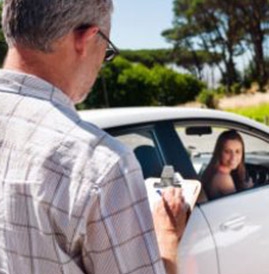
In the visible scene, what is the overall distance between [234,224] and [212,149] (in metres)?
0.68

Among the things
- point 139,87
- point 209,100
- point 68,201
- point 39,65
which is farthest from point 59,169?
point 139,87

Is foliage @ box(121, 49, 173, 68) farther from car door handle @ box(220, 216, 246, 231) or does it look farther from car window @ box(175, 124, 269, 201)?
car door handle @ box(220, 216, 246, 231)

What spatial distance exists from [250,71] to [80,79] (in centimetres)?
5336

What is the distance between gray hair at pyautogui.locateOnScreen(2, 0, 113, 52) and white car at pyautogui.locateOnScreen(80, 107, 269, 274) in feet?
3.96

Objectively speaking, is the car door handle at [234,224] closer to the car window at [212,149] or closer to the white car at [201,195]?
the white car at [201,195]

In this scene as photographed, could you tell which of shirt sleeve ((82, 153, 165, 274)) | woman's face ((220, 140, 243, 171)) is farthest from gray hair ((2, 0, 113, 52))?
woman's face ((220, 140, 243, 171))

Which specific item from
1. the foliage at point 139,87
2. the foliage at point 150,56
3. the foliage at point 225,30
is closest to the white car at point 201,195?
the foliage at point 139,87

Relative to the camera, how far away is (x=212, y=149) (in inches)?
133

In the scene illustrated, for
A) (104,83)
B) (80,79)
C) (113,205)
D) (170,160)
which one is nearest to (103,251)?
(113,205)

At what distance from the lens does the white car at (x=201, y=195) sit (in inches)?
100

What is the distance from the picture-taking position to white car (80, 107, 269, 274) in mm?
2547

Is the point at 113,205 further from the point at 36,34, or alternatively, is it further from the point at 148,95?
the point at 148,95

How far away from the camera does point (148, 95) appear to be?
4466 centimetres

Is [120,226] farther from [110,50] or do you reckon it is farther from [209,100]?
[209,100]
